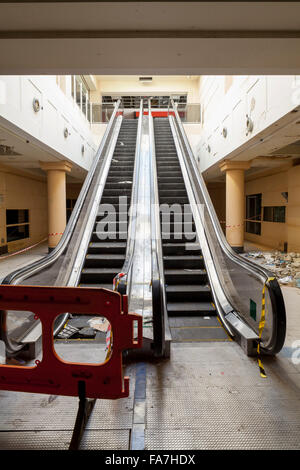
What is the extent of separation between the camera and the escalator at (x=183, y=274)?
3.85m

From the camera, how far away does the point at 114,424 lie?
207cm

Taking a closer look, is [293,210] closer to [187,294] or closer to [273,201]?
[273,201]

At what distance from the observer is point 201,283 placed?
15.8ft

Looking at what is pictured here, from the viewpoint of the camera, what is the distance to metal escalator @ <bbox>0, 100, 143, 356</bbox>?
3.12m

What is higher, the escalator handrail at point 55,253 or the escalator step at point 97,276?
the escalator handrail at point 55,253

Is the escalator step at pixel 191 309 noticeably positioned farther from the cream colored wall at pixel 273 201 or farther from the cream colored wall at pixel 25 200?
the cream colored wall at pixel 25 200

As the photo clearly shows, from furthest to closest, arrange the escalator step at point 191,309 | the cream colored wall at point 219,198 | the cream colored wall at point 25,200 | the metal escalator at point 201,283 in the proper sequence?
the cream colored wall at point 219,198 → the cream colored wall at point 25,200 → the escalator step at point 191,309 → the metal escalator at point 201,283

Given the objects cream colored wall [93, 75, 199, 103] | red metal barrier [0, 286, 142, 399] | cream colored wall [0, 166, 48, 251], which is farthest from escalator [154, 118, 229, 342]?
cream colored wall [93, 75, 199, 103]

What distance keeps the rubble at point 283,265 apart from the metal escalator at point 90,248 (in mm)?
3747

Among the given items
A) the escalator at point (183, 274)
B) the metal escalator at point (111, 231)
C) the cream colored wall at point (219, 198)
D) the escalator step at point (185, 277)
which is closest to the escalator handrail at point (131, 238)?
the metal escalator at point (111, 231)

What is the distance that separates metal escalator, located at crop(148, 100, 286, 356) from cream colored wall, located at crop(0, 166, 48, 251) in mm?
6325

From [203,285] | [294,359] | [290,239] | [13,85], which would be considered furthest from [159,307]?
[290,239]

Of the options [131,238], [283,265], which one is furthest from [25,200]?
[283,265]

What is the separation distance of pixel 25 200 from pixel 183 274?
996 cm
